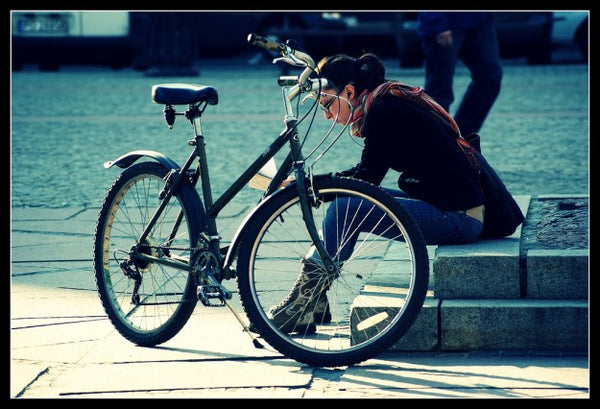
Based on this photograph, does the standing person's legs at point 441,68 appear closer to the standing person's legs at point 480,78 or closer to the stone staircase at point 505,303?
the standing person's legs at point 480,78

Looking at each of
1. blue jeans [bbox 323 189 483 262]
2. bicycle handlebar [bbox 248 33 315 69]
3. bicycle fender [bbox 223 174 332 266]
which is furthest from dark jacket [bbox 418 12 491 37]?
bicycle fender [bbox 223 174 332 266]

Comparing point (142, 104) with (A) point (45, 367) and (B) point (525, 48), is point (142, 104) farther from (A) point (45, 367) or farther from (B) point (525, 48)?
(A) point (45, 367)

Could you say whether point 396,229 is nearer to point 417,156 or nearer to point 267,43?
point 417,156

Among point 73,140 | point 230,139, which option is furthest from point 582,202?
point 73,140

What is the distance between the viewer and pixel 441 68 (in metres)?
7.59

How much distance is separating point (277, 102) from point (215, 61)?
820 centimetres

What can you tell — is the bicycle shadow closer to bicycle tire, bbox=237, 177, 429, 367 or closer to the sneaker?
bicycle tire, bbox=237, 177, 429, 367

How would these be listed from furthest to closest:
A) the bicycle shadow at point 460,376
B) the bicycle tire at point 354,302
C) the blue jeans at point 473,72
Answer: the blue jeans at point 473,72 → the bicycle tire at point 354,302 → the bicycle shadow at point 460,376

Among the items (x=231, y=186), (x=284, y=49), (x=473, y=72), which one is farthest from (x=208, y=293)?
(x=473, y=72)

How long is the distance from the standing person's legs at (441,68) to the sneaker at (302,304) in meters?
3.37

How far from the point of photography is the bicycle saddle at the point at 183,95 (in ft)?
14.1

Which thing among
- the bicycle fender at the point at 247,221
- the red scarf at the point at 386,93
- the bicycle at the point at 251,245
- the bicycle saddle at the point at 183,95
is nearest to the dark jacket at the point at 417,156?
the red scarf at the point at 386,93

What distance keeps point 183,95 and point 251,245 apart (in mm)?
689
